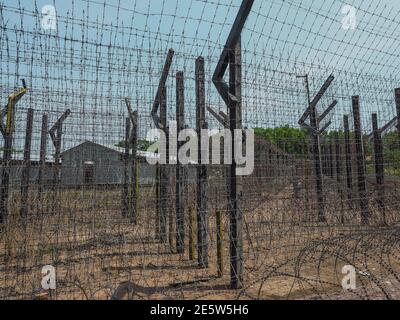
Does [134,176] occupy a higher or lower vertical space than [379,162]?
lower

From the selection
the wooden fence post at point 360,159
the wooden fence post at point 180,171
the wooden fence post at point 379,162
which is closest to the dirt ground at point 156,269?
the wooden fence post at point 180,171

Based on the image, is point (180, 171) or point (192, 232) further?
point (180, 171)

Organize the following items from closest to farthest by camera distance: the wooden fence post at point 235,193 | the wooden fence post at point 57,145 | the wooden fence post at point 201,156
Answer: the wooden fence post at point 235,193, the wooden fence post at point 57,145, the wooden fence post at point 201,156

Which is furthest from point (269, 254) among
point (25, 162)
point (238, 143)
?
point (25, 162)

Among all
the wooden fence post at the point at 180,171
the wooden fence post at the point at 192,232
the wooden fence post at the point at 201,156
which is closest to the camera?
the wooden fence post at the point at 201,156

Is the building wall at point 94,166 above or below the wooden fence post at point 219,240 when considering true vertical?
above

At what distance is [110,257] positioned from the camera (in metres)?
4.70

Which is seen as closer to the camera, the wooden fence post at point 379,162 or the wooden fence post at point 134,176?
the wooden fence post at point 134,176

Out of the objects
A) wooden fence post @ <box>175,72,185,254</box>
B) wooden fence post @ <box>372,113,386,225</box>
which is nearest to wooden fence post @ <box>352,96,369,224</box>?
wooden fence post @ <box>372,113,386,225</box>

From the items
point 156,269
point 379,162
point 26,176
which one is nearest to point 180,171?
point 156,269

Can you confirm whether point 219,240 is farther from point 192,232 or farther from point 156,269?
point 156,269

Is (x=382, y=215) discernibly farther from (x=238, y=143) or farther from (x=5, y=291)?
(x=5, y=291)

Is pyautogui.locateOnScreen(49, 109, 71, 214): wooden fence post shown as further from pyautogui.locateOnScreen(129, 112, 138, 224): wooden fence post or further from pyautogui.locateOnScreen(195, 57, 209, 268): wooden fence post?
pyautogui.locateOnScreen(195, 57, 209, 268): wooden fence post

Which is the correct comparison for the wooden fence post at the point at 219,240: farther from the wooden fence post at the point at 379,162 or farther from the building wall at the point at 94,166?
the wooden fence post at the point at 379,162
